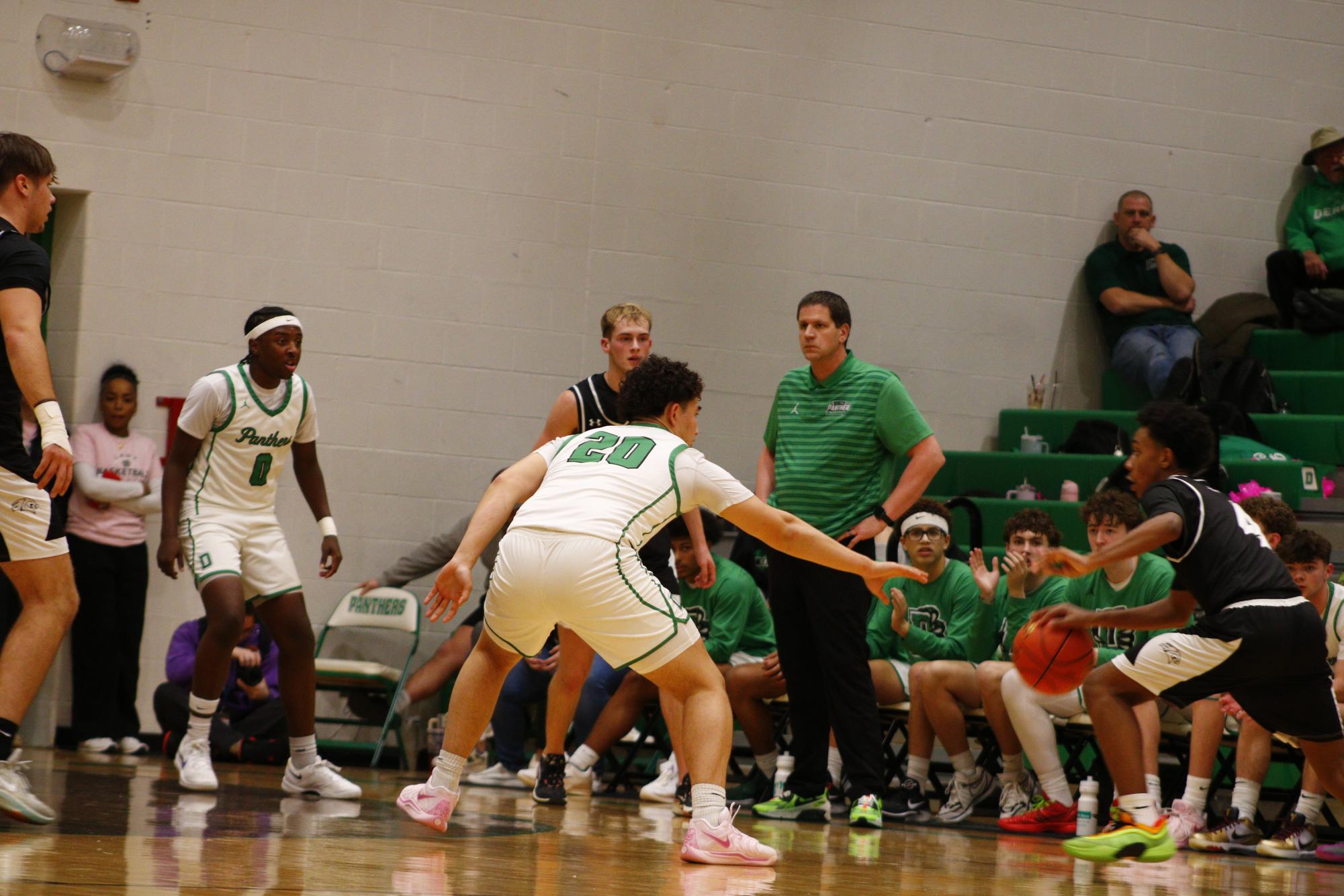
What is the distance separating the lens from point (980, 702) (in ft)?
20.4

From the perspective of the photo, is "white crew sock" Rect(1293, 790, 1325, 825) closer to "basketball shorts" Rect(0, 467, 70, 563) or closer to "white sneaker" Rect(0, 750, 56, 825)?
"white sneaker" Rect(0, 750, 56, 825)

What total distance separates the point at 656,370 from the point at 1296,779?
4462 mm

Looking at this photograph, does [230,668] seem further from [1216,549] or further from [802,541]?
[1216,549]

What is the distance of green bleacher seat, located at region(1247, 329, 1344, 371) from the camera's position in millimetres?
8977

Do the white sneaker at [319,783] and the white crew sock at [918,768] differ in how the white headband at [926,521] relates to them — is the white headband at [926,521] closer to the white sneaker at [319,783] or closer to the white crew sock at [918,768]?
the white crew sock at [918,768]

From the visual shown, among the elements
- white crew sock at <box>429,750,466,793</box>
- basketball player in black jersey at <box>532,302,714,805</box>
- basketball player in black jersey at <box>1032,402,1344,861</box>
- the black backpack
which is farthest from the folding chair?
Answer: the black backpack

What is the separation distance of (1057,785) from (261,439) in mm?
3496

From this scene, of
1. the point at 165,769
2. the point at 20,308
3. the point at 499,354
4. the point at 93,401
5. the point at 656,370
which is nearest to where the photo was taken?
the point at 20,308

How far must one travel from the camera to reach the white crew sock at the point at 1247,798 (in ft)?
18.6

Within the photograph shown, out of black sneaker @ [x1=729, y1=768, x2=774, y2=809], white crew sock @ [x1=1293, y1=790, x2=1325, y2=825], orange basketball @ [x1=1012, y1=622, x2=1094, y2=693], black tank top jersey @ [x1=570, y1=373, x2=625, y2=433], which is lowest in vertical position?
black sneaker @ [x1=729, y1=768, x2=774, y2=809]

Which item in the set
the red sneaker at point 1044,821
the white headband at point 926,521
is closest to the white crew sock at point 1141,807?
the red sneaker at point 1044,821

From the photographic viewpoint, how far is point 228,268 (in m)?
8.14

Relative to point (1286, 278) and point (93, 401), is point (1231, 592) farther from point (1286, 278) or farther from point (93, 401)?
point (93, 401)

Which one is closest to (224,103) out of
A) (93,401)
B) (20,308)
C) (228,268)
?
(228,268)
